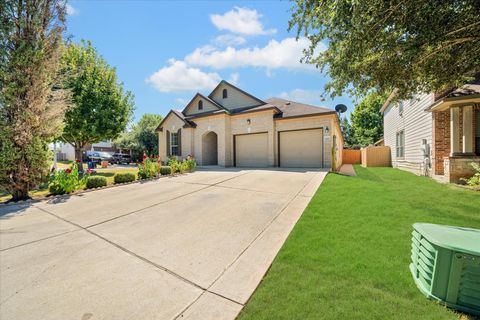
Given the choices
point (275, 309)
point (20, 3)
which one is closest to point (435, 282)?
point (275, 309)

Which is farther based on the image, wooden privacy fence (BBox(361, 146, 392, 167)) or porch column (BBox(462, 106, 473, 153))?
wooden privacy fence (BBox(361, 146, 392, 167))

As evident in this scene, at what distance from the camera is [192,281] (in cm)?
299

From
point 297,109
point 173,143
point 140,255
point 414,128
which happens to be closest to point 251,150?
point 297,109

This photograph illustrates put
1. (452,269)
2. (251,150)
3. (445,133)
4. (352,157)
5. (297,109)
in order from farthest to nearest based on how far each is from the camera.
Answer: (352,157), (251,150), (297,109), (445,133), (452,269)

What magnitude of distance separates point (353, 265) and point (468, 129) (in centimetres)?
1001

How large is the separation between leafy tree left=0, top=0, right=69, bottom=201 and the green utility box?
10848 mm

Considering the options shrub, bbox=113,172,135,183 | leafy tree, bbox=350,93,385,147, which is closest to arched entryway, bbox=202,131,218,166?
shrub, bbox=113,172,135,183

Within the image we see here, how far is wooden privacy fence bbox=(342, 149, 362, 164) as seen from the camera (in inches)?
1000

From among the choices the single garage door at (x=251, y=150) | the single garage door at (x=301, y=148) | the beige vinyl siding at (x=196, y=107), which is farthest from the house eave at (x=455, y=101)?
the beige vinyl siding at (x=196, y=107)

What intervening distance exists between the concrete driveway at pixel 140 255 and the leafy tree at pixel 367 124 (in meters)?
36.6

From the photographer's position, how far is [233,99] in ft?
64.4

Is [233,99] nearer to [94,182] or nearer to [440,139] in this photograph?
[94,182]

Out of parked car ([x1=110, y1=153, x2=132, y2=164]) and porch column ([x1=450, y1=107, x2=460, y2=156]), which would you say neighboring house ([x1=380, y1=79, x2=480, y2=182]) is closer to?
porch column ([x1=450, y1=107, x2=460, y2=156])

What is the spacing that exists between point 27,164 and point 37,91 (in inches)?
104
